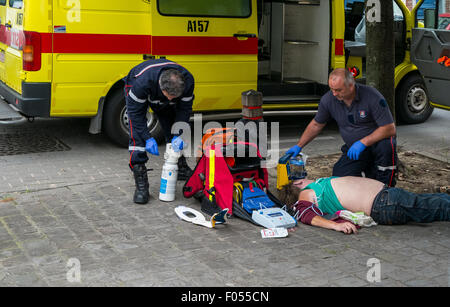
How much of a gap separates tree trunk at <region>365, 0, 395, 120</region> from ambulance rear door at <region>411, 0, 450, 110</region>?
69 cm

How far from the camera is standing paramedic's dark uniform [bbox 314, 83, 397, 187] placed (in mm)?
5855

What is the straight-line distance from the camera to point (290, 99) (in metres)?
9.31

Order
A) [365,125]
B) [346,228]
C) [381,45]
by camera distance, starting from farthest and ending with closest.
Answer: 1. [381,45]
2. [365,125]
3. [346,228]

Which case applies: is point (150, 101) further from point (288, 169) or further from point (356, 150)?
point (356, 150)

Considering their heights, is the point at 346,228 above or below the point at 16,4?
below

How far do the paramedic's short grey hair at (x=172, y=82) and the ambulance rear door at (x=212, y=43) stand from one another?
229cm

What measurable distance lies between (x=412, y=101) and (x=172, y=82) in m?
5.65

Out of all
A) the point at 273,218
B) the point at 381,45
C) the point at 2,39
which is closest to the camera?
the point at 273,218

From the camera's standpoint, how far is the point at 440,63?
7.60 m

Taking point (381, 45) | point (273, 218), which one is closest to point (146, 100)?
point (273, 218)

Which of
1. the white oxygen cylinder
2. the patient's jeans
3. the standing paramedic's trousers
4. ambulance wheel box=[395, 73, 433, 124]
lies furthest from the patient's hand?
ambulance wheel box=[395, 73, 433, 124]

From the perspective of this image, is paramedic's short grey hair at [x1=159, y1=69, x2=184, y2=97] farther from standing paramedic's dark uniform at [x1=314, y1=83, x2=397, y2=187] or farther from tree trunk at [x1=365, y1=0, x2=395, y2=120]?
tree trunk at [x1=365, y1=0, x2=395, y2=120]

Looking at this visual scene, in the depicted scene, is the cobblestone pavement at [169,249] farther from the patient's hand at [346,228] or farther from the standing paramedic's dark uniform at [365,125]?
the standing paramedic's dark uniform at [365,125]
